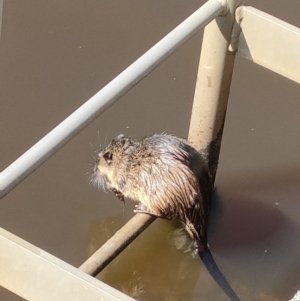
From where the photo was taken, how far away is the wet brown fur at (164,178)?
8.98 ft

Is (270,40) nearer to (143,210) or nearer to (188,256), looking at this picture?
(143,210)

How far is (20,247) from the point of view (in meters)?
1.82

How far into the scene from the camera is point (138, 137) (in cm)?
328

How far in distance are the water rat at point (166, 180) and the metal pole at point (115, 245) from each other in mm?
42

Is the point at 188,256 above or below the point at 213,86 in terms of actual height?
below

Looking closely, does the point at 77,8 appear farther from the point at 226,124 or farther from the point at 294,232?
the point at 294,232

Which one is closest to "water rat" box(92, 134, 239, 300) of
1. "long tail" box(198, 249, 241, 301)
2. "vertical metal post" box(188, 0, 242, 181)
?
"long tail" box(198, 249, 241, 301)

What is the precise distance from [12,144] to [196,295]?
90 cm

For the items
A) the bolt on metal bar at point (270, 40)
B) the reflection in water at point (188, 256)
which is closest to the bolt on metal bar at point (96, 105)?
the bolt on metal bar at point (270, 40)

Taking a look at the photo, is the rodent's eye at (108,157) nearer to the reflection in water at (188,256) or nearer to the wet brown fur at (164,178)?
the wet brown fur at (164,178)

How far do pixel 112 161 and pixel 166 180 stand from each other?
0.94 ft

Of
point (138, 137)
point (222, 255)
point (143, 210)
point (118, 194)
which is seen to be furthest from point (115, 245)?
point (138, 137)

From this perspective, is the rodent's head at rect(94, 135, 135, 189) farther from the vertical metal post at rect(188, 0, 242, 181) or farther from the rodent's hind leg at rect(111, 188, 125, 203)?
the vertical metal post at rect(188, 0, 242, 181)

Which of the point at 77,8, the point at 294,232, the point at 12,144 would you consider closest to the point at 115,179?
the point at 12,144
